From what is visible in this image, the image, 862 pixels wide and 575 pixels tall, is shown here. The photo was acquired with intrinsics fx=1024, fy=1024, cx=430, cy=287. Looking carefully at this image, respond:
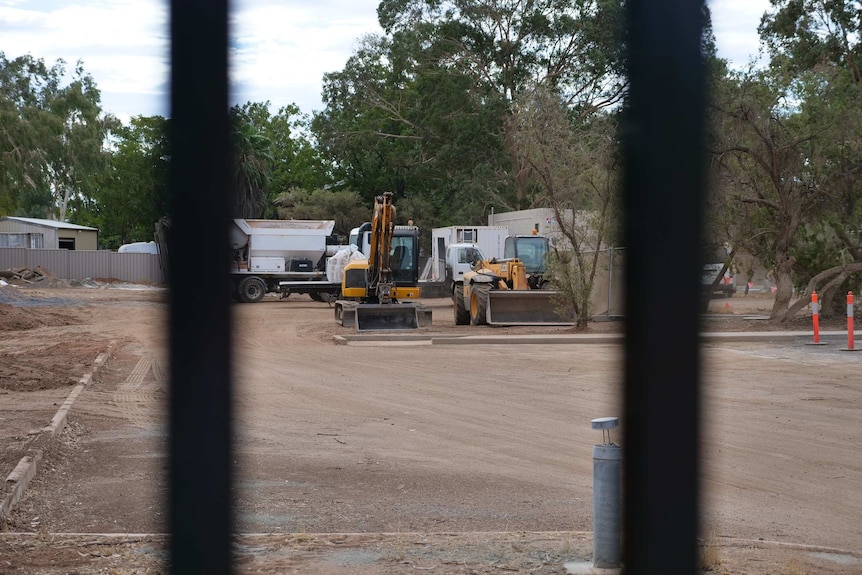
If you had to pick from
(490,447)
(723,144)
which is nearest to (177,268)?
(723,144)

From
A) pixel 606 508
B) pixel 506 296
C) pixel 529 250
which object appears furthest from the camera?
pixel 529 250

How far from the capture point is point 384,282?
26984 millimetres

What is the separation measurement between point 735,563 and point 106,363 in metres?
14.0

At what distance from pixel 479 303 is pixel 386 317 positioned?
282 centimetres

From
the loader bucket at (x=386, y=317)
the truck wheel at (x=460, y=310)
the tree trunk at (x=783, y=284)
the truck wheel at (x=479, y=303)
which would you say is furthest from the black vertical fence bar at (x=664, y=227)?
the loader bucket at (x=386, y=317)

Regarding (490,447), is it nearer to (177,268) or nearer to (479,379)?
(479,379)

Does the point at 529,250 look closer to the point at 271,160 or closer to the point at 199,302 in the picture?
the point at 199,302

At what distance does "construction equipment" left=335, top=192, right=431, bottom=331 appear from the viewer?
25.1 meters

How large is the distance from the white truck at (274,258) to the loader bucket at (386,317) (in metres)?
13.8

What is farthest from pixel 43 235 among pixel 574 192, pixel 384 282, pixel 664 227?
pixel 664 227

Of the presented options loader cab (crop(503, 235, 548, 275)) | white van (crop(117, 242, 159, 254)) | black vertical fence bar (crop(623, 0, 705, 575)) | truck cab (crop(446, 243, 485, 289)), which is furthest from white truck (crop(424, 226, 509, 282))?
white van (crop(117, 242, 159, 254))

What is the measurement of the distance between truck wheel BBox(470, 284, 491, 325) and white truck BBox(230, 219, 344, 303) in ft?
40.9

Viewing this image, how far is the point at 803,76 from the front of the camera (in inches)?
998

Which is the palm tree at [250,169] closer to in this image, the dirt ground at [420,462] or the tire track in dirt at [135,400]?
the dirt ground at [420,462]
